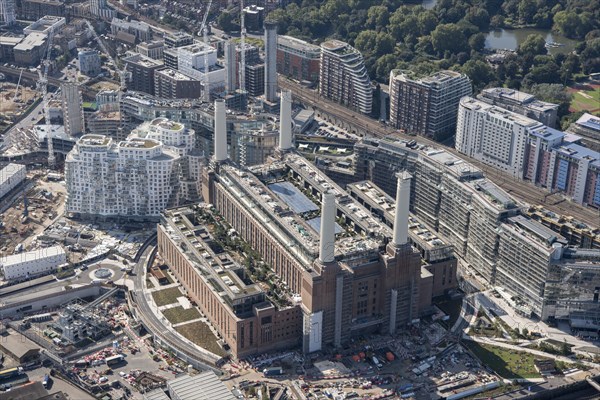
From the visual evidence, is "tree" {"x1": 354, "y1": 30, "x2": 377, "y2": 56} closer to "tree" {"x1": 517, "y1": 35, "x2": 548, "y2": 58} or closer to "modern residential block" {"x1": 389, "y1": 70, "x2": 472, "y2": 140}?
"tree" {"x1": 517, "y1": 35, "x2": 548, "y2": 58}

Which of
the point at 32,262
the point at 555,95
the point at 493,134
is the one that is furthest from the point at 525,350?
the point at 555,95

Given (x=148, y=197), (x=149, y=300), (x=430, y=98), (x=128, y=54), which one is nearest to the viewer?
(x=149, y=300)

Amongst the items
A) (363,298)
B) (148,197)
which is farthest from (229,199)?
(363,298)

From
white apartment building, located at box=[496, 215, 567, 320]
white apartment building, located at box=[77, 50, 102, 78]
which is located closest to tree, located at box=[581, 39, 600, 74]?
white apartment building, located at box=[496, 215, 567, 320]

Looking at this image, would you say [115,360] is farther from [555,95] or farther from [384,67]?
[555,95]

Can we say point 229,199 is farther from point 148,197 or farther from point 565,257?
point 565,257

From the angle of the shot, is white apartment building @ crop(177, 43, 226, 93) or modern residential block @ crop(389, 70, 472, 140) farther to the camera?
white apartment building @ crop(177, 43, 226, 93)
